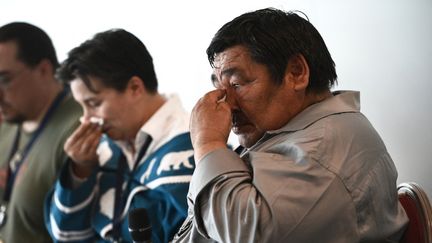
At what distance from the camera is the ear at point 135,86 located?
1.59 meters

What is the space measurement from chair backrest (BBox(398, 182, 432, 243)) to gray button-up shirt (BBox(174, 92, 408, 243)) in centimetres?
7

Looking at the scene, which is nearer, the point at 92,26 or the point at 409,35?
the point at 409,35

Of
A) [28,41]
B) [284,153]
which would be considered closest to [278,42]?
[284,153]

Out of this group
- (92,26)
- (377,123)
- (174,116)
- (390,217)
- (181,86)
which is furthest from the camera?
(92,26)

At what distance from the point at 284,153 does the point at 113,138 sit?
2.68ft

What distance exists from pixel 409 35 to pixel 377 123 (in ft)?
0.88

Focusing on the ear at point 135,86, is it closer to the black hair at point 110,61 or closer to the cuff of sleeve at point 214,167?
the black hair at point 110,61

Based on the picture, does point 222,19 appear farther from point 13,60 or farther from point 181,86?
point 13,60

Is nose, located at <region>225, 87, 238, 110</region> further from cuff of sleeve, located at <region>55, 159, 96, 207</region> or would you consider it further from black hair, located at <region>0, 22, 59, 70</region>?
black hair, located at <region>0, 22, 59, 70</region>

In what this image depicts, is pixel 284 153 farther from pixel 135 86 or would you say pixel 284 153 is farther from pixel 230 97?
pixel 135 86

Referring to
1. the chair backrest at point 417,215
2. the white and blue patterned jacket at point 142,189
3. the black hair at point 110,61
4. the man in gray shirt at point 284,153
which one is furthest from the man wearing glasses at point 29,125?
the chair backrest at point 417,215

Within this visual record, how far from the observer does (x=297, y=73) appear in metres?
1.02

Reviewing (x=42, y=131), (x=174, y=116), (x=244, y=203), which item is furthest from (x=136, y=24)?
(x=244, y=203)

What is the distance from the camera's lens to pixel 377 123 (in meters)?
1.40
